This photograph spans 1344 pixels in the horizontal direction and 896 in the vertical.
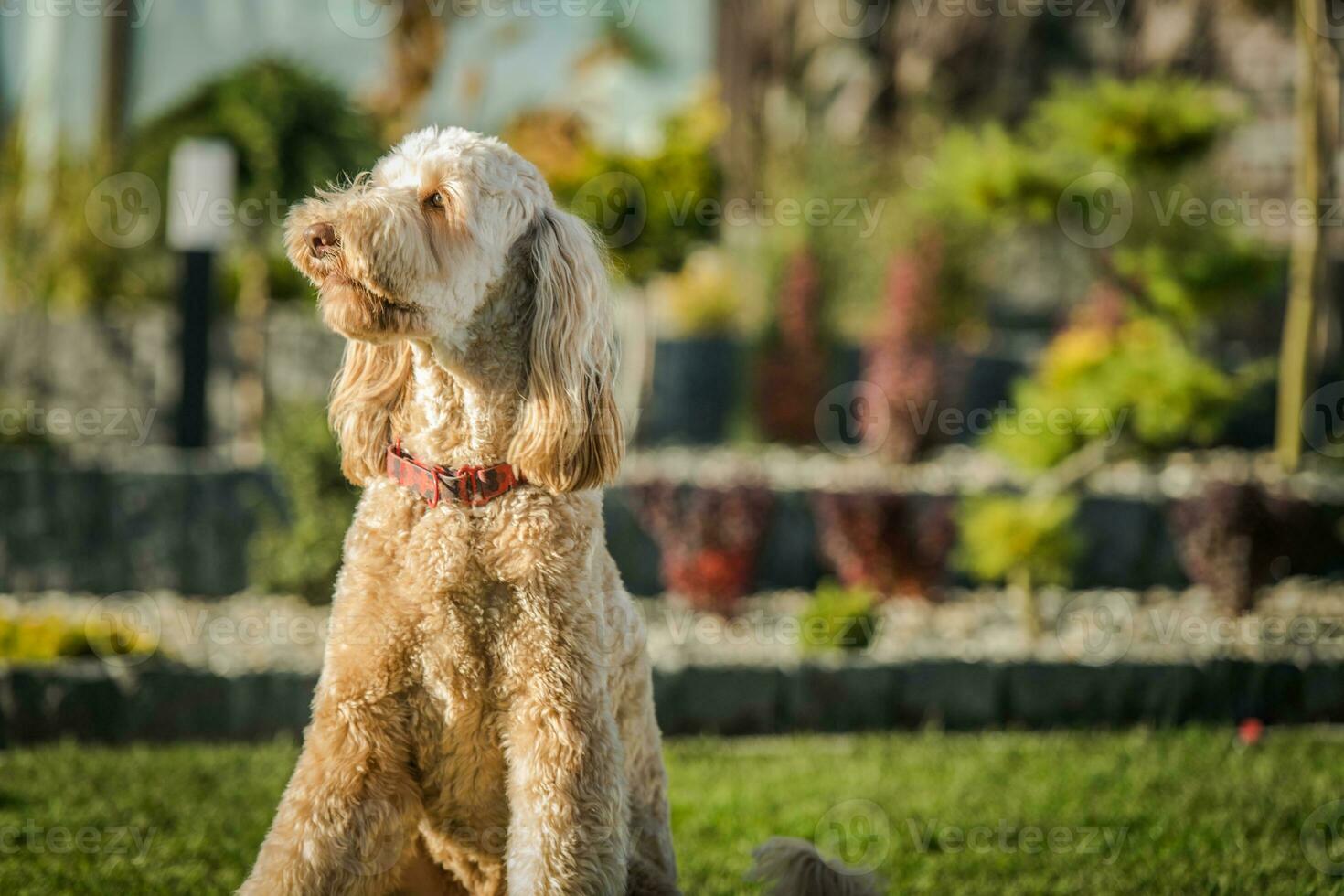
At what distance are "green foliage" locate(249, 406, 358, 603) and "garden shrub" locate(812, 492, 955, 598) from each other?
2.25 m

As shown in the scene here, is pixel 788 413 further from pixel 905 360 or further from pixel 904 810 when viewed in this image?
pixel 904 810

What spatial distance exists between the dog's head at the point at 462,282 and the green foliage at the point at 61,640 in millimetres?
2773

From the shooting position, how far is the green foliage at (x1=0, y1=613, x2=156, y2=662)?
491 centimetres

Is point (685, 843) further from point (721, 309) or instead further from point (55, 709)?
point (721, 309)

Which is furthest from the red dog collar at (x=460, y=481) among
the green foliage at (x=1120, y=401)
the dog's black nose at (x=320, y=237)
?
the green foliage at (x=1120, y=401)

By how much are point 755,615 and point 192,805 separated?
326 centimetres

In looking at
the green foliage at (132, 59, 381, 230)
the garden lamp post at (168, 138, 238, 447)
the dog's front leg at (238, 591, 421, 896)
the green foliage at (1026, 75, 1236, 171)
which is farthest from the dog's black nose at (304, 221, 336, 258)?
the green foliage at (132, 59, 381, 230)

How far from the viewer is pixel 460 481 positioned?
251 centimetres

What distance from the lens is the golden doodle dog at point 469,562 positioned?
2383 millimetres

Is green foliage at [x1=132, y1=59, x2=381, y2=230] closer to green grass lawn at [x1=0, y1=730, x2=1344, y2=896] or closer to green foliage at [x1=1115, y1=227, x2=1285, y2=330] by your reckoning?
green foliage at [x1=1115, y1=227, x2=1285, y2=330]

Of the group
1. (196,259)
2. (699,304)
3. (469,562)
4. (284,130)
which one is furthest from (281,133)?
(469,562)

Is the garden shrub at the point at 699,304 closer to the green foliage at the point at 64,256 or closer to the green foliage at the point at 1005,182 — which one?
the green foliage at the point at 1005,182

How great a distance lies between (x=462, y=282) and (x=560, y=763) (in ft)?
2.81

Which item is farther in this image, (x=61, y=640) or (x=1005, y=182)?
(x=1005, y=182)
